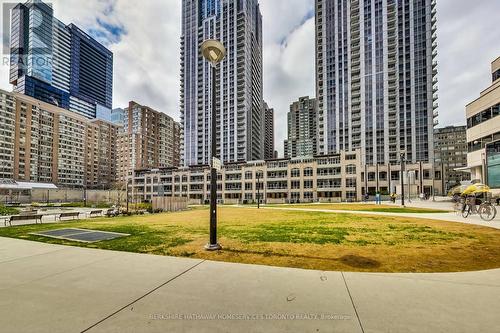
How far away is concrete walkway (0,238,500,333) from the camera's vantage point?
3311 millimetres

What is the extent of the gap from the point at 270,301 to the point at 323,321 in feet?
3.14

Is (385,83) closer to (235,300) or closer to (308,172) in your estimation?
(308,172)

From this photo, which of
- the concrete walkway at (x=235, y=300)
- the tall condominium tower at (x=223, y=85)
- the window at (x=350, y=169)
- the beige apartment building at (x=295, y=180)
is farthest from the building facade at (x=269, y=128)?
the concrete walkway at (x=235, y=300)

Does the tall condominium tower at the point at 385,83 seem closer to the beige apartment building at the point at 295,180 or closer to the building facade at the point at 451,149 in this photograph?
the beige apartment building at the point at 295,180

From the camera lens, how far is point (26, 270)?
5.97m

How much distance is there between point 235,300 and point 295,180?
71.4 meters

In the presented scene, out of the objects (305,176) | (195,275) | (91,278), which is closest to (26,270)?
(91,278)

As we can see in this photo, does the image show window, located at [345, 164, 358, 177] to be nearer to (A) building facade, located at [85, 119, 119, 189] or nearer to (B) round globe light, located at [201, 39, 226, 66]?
(B) round globe light, located at [201, 39, 226, 66]

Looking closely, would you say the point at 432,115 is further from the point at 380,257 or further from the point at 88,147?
the point at 88,147

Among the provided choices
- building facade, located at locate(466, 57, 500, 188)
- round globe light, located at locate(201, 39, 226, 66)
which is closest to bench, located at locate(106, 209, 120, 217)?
round globe light, located at locate(201, 39, 226, 66)

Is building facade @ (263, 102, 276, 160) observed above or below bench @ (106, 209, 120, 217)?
above

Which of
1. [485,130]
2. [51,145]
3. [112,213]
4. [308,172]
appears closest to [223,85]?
[308,172]

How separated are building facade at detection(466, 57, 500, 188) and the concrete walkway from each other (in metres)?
39.7

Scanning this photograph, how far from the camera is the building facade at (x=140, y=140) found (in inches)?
5059
